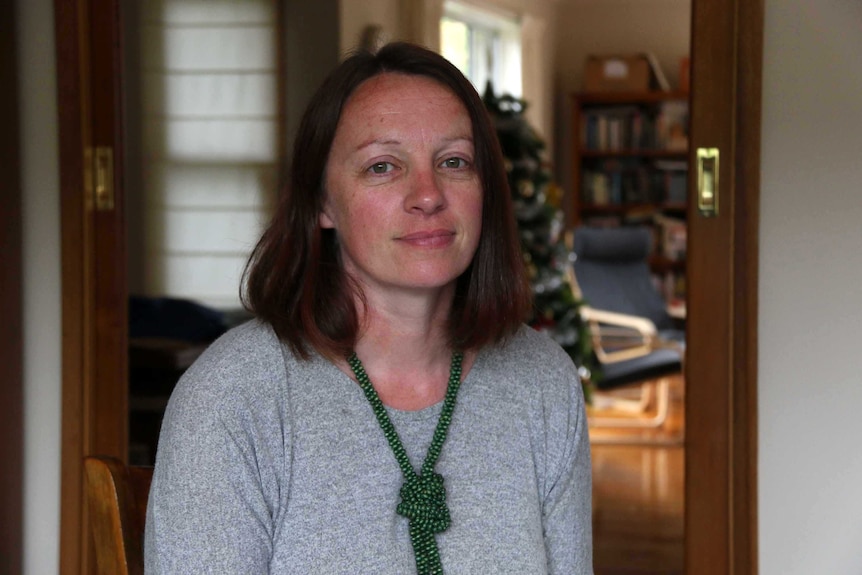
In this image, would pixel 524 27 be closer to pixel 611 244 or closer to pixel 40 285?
pixel 611 244

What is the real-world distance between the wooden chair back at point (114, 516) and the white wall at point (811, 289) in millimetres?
1414

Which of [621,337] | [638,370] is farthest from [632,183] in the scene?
[638,370]

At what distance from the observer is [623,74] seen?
8617mm

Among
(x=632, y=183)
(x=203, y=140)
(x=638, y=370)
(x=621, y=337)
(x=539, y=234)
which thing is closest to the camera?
(x=203, y=140)

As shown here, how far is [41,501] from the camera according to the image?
104 inches

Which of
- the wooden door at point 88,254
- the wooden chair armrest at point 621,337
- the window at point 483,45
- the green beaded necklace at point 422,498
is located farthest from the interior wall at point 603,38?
the green beaded necklace at point 422,498

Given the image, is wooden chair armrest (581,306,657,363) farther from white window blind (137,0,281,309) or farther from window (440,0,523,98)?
white window blind (137,0,281,309)

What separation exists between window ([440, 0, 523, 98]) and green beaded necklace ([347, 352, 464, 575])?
5104 millimetres

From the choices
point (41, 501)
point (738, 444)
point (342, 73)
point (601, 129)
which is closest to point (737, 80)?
point (738, 444)

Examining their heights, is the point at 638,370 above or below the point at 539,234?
below

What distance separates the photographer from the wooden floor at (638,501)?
12.3 feet

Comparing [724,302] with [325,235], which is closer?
[325,235]

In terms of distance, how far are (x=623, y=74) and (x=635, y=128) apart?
404mm

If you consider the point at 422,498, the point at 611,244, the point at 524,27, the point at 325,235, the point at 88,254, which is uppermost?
the point at 524,27
